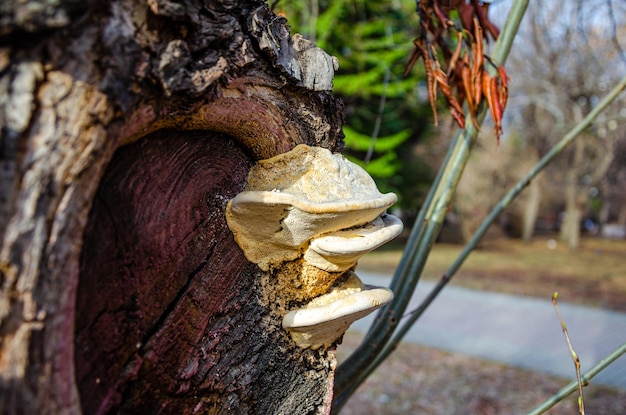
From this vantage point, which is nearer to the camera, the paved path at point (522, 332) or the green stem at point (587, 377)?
the green stem at point (587, 377)

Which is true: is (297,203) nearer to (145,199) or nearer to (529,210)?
(145,199)

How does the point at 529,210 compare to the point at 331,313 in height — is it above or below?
below

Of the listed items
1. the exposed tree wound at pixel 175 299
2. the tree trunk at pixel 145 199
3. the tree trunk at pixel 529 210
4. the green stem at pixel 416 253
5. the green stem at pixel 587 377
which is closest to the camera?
the tree trunk at pixel 145 199

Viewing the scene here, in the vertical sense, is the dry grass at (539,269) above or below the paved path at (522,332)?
below

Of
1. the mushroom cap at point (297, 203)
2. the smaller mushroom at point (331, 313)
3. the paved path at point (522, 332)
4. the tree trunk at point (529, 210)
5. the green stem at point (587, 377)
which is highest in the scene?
the mushroom cap at point (297, 203)

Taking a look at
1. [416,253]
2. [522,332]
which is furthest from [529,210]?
[416,253]

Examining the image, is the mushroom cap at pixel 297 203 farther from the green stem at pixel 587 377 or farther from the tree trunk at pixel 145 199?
the green stem at pixel 587 377

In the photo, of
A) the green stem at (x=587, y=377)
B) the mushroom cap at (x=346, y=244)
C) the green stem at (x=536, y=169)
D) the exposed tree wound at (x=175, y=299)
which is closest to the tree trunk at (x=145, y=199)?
the exposed tree wound at (x=175, y=299)

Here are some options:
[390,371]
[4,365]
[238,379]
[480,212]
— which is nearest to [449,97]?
[238,379]
